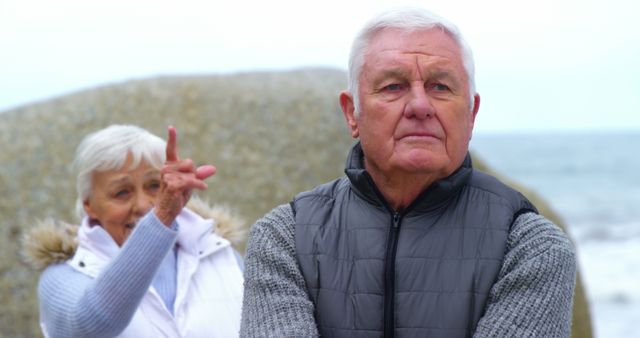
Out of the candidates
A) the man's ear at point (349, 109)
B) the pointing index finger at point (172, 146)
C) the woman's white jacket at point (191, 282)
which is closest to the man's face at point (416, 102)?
the man's ear at point (349, 109)

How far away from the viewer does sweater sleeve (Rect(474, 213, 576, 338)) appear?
7.44ft

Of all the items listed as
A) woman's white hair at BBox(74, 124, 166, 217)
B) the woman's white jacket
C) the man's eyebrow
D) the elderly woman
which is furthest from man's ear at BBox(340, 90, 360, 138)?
woman's white hair at BBox(74, 124, 166, 217)

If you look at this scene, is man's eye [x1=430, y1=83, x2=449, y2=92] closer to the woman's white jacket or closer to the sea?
the woman's white jacket

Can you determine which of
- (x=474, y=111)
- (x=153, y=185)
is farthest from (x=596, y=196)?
(x=474, y=111)

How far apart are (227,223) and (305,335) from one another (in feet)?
6.43

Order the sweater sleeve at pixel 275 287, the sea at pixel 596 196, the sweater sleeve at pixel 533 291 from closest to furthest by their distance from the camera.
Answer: the sweater sleeve at pixel 533 291 → the sweater sleeve at pixel 275 287 → the sea at pixel 596 196

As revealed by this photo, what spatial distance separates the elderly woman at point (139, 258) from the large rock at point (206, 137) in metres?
3.52

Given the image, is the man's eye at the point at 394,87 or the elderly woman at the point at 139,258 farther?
the elderly woman at the point at 139,258

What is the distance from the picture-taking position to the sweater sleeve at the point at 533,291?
227 centimetres

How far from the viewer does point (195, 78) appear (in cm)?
883

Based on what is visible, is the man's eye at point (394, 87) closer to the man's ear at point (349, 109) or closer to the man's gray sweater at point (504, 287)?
the man's ear at point (349, 109)

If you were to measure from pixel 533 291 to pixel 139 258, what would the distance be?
1.75m

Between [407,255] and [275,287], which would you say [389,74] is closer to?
[407,255]

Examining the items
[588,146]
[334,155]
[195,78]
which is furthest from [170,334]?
[588,146]
